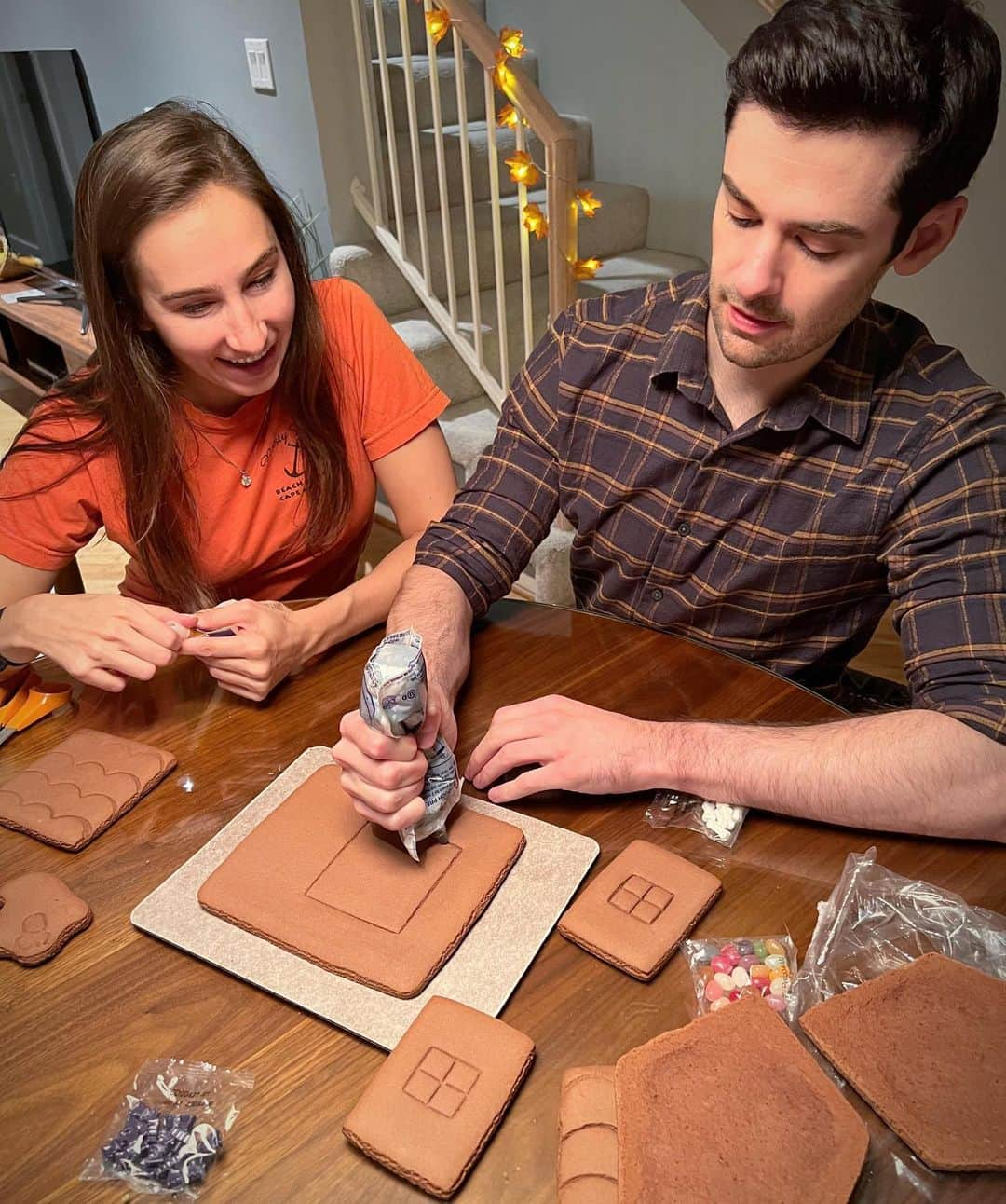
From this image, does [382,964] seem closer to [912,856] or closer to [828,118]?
[912,856]

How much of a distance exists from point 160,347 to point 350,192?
2.17m

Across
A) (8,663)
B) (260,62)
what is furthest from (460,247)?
(8,663)

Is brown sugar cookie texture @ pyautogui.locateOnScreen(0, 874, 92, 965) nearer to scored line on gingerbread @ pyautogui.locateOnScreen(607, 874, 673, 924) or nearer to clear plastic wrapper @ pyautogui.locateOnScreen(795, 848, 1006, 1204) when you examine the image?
scored line on gingerbread @ pyautogui.locateOnScreen(607, 874, 673, 924)

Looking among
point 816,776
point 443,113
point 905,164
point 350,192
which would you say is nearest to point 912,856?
point 816,776

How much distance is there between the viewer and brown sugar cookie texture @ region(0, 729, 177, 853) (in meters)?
1.04

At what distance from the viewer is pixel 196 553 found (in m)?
1.55

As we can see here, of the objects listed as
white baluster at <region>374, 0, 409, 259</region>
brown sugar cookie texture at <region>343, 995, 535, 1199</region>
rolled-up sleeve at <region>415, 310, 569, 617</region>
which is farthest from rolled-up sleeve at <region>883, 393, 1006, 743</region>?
white baluster at <region>374, 0, 409, 259</region>

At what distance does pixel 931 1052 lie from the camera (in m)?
0.80

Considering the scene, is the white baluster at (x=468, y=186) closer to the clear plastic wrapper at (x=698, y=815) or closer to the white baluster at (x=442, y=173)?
the white baluster at (x=442, y=173)

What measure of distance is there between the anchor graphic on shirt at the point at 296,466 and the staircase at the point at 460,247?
151cm

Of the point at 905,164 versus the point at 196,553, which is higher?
the point at 905,164

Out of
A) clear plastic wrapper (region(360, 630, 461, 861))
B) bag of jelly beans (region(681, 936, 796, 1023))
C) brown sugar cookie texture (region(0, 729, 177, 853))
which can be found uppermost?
clear plastic wrapper (region(360, 630, 461, 861))

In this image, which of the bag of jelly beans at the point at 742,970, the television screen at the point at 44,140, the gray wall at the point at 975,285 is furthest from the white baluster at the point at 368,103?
the bag of jelly beans at the point at 742,970

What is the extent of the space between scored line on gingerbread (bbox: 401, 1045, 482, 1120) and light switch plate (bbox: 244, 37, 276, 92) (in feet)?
10.8
